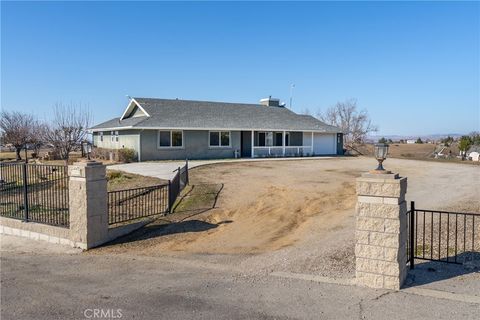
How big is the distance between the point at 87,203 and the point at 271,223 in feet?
15.8

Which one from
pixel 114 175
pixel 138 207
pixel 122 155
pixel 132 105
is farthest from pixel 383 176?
pixel 132 105

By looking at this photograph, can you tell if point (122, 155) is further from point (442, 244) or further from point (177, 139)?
point (442, 244)

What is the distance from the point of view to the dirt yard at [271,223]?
748 cm

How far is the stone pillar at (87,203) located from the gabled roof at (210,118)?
19.6 metres

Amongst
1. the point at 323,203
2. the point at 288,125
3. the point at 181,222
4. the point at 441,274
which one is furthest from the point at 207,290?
the point at 288,125

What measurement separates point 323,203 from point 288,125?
24.4 metres

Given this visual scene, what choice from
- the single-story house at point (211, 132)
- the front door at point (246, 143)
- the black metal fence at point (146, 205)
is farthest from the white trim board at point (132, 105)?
the black metal fence at point (146, 205)

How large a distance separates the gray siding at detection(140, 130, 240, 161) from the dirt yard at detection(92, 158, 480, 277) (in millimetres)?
12271

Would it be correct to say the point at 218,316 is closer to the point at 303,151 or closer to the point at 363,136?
the point at 303,151

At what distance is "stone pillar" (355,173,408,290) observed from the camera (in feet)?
17.5

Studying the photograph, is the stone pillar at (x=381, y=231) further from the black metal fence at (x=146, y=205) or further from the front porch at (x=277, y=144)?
the front porch at (x=277, y=144)

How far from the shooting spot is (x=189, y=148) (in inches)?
1209

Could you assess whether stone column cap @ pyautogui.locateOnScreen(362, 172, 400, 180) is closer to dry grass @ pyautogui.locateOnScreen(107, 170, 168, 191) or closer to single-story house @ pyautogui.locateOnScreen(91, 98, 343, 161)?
dry grass @ pyautogui.locateOnScreen(107, 170, 168, 191)

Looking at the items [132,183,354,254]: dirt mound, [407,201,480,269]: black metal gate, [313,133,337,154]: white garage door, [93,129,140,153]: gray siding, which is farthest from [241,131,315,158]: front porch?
[407,201,480,269]: black metal gate
